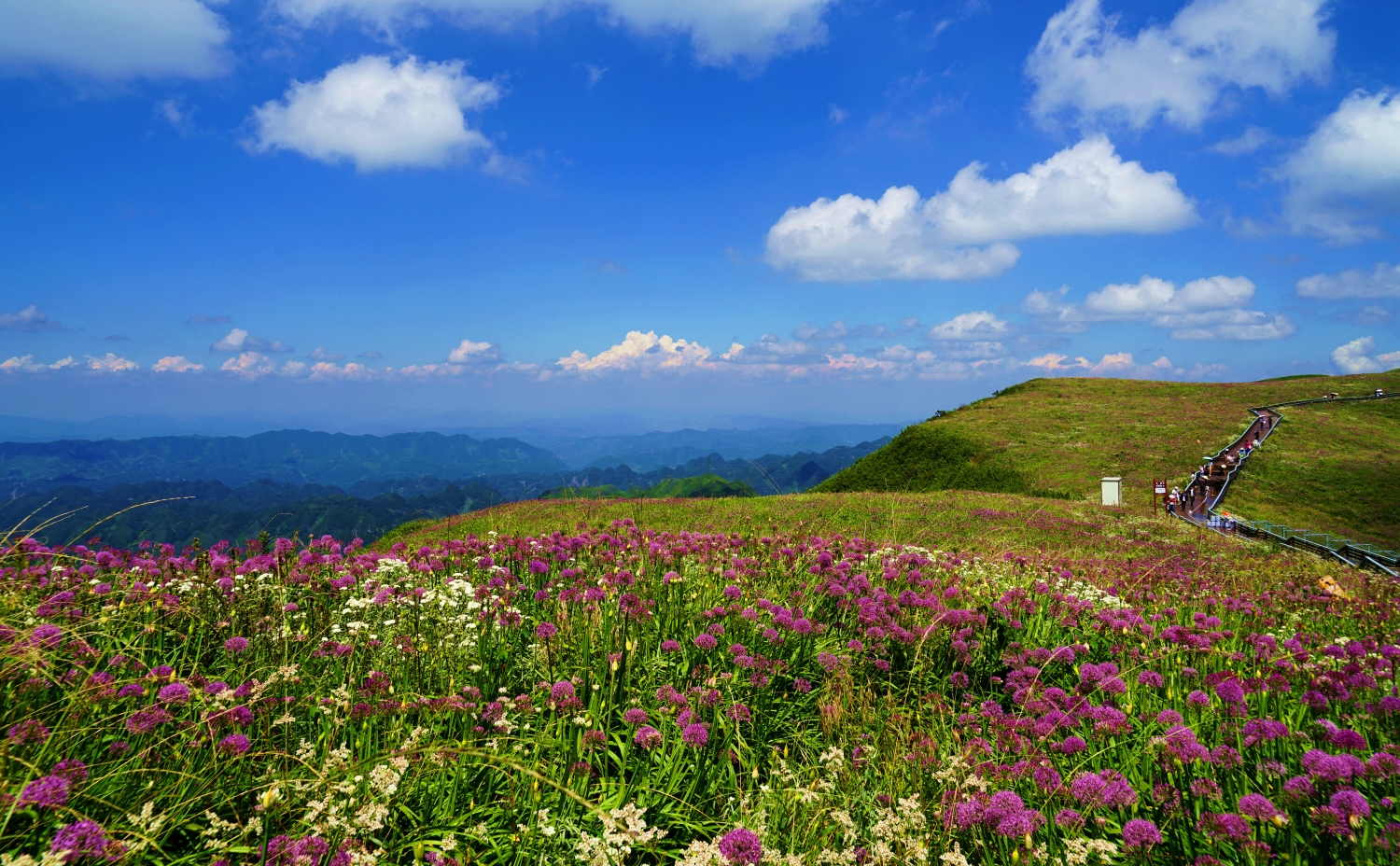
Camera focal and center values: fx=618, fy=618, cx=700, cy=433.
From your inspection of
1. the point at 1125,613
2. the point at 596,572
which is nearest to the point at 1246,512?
the point at 1125,613

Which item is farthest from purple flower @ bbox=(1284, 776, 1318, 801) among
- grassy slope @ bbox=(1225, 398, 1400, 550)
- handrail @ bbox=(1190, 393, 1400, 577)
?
grassy slope @ bbox=(1225, 398, 1400, 550)

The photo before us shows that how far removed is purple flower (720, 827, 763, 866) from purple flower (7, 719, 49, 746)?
3116mm

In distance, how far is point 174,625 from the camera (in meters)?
4.84

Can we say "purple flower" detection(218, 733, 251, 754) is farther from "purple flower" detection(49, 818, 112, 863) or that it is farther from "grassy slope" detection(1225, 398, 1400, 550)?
"grassy slope" detection(1225, 398, 1400, 550)

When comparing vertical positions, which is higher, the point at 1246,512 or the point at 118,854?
the point at 118,854

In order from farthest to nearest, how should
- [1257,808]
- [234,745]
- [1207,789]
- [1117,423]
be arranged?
[1117,423] < [234,745] < [1207,789] < [1257,808]

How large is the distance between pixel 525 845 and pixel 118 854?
1524 millimetres

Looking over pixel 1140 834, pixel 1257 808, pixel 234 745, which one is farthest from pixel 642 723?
pixel 1257 808

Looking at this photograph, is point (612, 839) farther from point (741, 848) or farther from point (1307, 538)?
point (1307, 538)

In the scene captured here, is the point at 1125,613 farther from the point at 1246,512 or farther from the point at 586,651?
the point at 1246,512

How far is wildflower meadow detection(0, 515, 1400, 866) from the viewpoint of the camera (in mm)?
2768

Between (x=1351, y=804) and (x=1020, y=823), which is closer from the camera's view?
(x=1351, y=804)

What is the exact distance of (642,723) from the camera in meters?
4.04

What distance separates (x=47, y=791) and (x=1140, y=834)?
4299 mm
